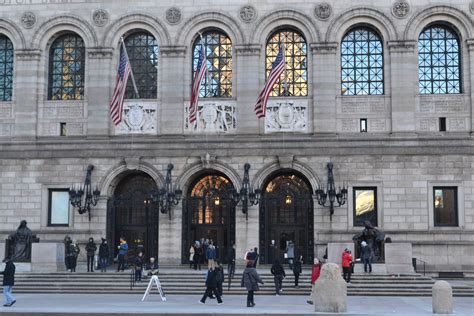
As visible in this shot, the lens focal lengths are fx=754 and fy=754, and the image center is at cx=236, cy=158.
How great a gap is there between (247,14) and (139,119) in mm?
8246

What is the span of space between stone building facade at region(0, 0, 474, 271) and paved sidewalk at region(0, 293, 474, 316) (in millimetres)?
9052

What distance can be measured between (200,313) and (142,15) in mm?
22388

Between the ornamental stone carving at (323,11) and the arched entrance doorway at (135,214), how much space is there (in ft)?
42.2

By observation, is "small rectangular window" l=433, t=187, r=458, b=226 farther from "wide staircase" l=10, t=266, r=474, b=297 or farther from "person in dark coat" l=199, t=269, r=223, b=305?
"person in dark coat" l=199, t=269, r=223, b=305

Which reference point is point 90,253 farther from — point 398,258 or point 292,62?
point 292,62

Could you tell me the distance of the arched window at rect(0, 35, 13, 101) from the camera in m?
42.8

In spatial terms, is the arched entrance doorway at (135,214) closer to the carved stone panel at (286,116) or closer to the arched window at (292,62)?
the carved stone panel at (286,116)

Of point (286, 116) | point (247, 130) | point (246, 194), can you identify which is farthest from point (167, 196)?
point (286, 116)

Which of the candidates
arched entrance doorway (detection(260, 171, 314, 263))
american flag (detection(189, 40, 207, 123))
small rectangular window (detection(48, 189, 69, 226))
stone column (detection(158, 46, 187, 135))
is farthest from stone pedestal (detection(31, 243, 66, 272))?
arched entrance doorway (detection(260, 171, 314, 263))

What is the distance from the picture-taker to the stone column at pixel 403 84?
1564 inches

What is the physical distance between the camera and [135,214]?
4200cm

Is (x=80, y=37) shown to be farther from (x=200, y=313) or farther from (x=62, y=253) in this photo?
(x=200, y=313)

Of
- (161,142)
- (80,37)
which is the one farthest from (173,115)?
(80,37)

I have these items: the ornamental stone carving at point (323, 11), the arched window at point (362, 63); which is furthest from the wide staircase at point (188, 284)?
the ornamental stone carving at point (323, 11)
